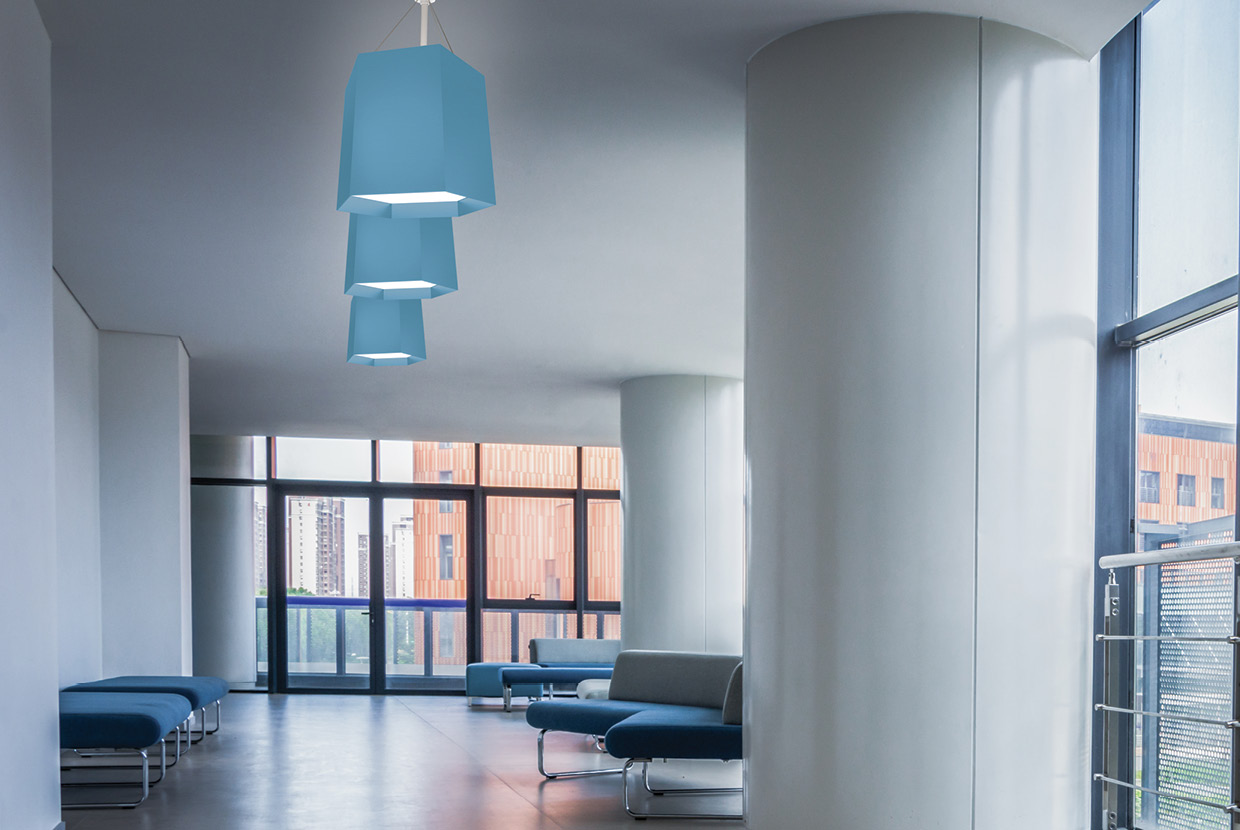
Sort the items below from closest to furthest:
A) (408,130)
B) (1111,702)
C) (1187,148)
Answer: (408,130) → (1111,702) → (1187,148)

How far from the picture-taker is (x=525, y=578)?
14.3 metres

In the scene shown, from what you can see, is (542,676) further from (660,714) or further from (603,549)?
(660,714)

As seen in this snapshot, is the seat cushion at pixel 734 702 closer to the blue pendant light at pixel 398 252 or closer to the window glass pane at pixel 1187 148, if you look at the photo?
the window glass pane at pixel 1187 148

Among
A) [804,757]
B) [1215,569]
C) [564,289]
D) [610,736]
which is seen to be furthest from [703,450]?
[804,757]

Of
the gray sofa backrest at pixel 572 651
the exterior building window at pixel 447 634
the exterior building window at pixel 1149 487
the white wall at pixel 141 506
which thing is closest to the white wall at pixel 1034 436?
the exterior building window at pixel 1149 487

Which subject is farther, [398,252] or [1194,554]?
[398,252]

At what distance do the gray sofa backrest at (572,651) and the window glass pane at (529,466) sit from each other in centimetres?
248

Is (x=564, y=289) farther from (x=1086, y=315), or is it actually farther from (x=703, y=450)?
(x=1086, y=315)

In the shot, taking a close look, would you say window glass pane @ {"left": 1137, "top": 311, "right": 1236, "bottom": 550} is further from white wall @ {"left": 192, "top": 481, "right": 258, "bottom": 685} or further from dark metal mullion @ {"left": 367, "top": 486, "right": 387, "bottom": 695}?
white wall @ {"left": 192, "top": 481, "right": 258, "bottom": 685}

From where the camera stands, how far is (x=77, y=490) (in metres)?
7.57

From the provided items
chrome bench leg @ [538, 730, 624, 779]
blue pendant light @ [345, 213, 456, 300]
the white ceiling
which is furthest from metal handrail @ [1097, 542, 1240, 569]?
chrome bench leg @ [538, 730, 624, 779]

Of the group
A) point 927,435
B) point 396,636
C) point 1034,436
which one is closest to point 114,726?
point 927,435

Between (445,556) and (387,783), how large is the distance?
7.68 m

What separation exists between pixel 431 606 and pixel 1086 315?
434 inches
